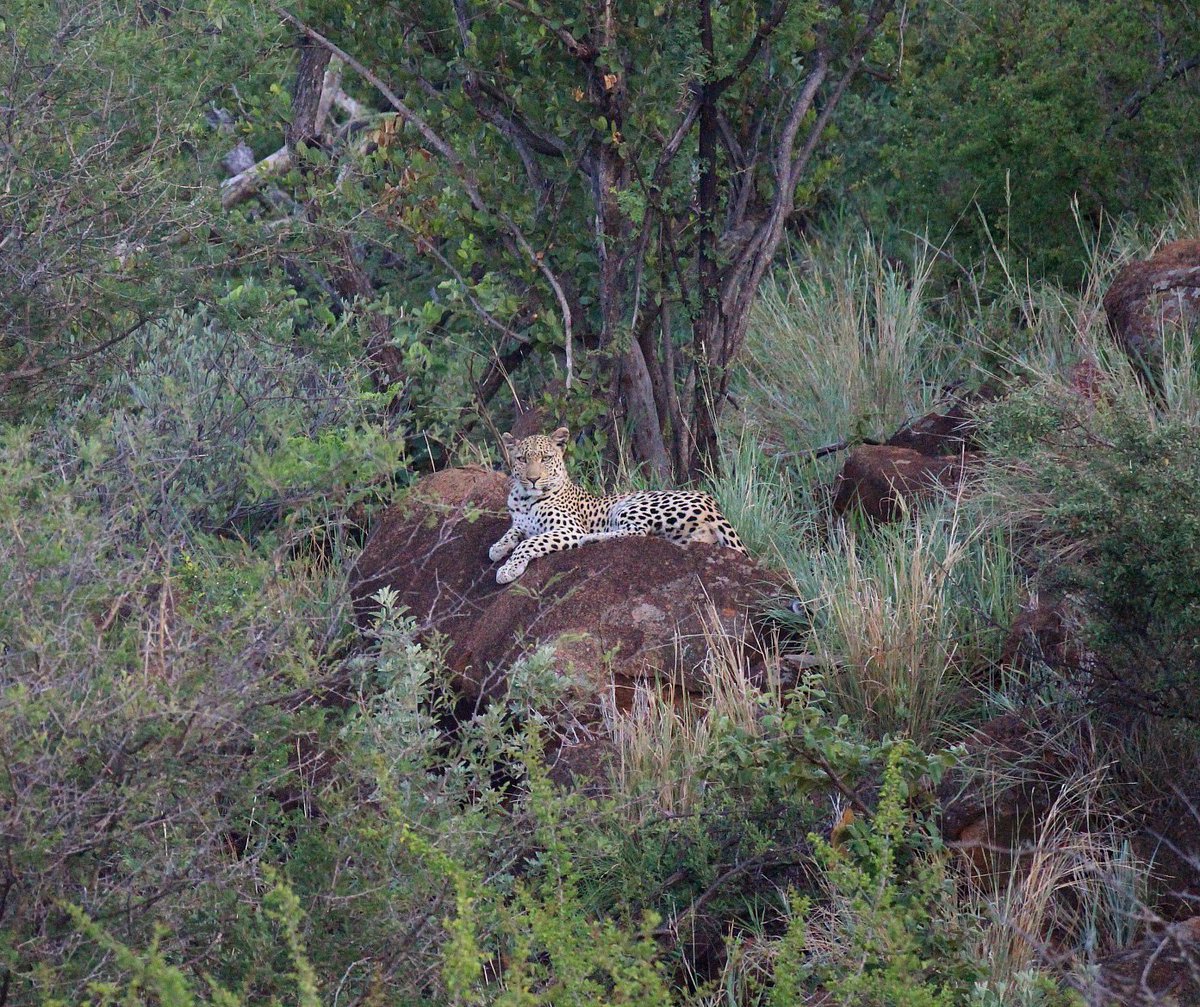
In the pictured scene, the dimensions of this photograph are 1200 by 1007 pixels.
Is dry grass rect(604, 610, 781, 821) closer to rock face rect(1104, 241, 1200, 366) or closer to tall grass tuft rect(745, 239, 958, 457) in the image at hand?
tall grass tuft rect(745, 239, 958, 457)

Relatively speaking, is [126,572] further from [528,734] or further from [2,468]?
[528,734]

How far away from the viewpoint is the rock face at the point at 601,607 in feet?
21.5

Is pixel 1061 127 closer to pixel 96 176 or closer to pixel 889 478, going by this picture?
pixel 889 478

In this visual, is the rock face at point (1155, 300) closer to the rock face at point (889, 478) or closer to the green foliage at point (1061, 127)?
the rock face at point (889, 478)

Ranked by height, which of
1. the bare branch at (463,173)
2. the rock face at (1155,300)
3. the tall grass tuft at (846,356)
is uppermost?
the bare branch at (463,173)

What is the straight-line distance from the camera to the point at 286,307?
7258mm

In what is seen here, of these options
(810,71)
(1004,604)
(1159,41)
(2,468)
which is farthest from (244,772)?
(1159,41)

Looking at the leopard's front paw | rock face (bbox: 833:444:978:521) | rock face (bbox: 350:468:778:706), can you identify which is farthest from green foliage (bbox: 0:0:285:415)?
rock face (bbox: 833:444:978:521)

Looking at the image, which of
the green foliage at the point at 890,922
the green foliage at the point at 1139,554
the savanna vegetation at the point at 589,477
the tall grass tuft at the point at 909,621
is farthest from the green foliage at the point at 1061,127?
the green foliage at the point at 890,922

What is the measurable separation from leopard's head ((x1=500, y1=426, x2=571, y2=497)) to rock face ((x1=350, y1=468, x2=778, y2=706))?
0.53 meters

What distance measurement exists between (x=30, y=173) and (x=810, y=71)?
467 centimetres

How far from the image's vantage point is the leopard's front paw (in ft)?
23.8

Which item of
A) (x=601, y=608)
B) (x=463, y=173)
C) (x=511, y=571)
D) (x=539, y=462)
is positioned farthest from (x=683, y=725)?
(x=463, y=173)

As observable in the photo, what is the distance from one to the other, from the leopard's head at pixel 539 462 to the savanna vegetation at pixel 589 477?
446mm
